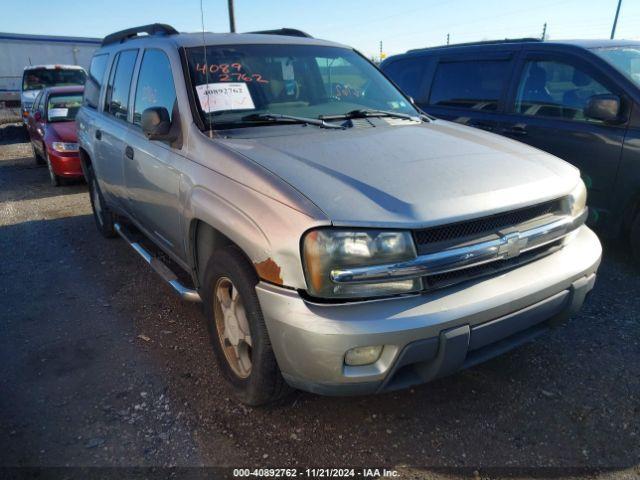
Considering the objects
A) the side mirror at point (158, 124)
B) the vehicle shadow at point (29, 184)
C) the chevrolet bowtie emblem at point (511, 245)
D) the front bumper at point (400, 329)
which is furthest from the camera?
the vehicle shadow at point (29, 184)

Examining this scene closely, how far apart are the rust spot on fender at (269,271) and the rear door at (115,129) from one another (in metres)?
2.24

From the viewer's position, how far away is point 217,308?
269 centimetres

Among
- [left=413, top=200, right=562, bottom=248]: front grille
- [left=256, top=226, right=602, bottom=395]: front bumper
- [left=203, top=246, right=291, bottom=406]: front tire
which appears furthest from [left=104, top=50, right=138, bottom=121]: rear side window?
[left=413, top=200, right=562, bottom=248]: front grille

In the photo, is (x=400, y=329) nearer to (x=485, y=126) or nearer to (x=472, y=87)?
(x=485, y=126)

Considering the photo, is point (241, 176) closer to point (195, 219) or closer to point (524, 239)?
point (195, 219)

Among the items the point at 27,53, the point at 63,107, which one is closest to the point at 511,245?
the point at 63,107

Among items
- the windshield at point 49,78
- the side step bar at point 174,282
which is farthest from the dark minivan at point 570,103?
the windshield at point 49,78

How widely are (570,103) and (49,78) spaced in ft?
49.4

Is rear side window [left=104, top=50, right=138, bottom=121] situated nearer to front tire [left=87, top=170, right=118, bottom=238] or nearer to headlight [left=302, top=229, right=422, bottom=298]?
front tire [left=87, top=170, right=118, bottom=238]

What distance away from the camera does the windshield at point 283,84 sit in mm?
2892

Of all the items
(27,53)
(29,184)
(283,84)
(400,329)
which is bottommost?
(29,184)

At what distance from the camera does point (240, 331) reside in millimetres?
2492

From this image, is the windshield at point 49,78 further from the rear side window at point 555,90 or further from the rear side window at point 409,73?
the rear side window at point 555,90

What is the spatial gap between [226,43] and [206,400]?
2.20m
